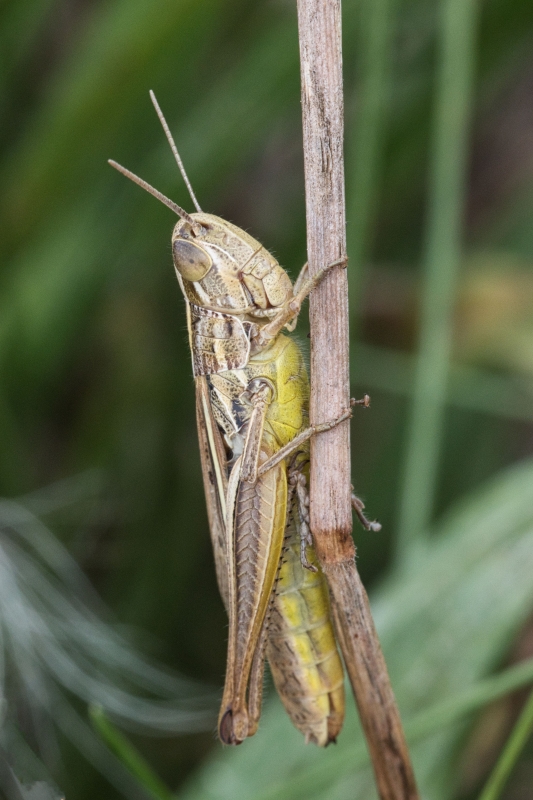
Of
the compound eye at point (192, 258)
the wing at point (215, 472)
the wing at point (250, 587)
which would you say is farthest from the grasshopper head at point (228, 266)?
the wing at point (250, 587)

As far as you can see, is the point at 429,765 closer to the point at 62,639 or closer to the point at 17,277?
the point at 62,639

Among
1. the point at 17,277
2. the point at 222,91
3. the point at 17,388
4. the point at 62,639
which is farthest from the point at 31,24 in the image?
the point at 62,639

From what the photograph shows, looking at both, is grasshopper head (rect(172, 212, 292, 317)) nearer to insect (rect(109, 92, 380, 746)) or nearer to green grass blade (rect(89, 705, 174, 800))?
insect (rect(109, 92, 380, 746))

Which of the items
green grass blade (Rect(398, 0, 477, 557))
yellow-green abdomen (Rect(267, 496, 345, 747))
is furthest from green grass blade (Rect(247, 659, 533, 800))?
green grass blade (Rect(398, 0, 477, 557))

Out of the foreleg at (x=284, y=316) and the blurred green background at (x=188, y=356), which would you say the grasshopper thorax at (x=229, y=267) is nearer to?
the foreleg at (x=284, y=316)

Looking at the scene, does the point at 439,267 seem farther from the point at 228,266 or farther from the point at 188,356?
the point at 188,356

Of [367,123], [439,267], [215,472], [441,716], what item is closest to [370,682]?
[441,716]
